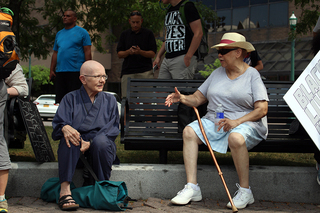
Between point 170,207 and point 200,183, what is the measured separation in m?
0.47

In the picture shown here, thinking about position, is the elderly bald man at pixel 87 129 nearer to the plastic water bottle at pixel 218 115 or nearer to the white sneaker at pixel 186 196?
the white sneaker at pixel 186 196

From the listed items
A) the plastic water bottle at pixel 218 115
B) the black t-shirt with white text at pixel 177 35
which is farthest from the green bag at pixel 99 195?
the black t-shirt with white text at pixel 177 35

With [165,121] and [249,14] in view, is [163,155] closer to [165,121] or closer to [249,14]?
[165,121]

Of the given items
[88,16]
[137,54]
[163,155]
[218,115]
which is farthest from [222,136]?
[88,16]

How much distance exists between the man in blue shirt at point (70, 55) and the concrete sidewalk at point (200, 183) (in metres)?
2.33

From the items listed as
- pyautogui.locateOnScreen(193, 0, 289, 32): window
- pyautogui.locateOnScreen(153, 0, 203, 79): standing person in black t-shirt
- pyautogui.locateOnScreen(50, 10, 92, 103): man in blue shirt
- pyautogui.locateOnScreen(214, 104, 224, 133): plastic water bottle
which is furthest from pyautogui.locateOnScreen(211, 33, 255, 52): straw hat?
pyautogui.locateOnScreen(193, 0, 289, 32): window

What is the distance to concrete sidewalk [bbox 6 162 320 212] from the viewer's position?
3.69m

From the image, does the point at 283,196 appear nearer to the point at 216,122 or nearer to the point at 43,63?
the point at 216,122

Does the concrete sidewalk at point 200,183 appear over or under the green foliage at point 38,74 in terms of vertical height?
over

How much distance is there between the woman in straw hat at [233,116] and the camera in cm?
343

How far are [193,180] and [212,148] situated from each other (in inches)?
15.3

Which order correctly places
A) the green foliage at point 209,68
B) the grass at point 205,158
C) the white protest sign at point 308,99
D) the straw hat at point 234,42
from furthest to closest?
the green foliage at point 209,68 < the grass at point 205,158 < the straw hat at point 234,42 < the white protest sign at point 308,99

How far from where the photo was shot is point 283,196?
3717 millimetres

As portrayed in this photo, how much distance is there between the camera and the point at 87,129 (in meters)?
3.58
